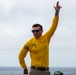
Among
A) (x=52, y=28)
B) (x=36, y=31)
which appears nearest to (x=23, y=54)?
(x=36, y=31)

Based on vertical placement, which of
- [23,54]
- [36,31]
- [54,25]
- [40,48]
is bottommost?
[23,54]

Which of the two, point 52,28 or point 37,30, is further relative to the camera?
point 52,28

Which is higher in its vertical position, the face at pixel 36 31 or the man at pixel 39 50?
the face at pixel 36 31

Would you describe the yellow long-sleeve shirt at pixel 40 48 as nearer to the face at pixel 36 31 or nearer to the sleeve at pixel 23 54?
the sleeve at pixel 23 54

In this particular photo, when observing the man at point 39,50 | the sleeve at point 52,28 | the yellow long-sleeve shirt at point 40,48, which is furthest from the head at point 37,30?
the sleeve at point 52,28

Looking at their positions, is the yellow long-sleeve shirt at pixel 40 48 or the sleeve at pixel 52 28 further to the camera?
the sleeve at pixel 52 28

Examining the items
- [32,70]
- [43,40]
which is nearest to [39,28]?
[43,40]

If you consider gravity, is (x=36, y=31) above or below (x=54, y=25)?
below

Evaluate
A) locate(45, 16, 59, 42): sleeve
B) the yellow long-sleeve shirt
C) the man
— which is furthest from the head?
locate(45, 16, 59, 42): sleeve

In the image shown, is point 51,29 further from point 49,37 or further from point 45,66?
point 45,66

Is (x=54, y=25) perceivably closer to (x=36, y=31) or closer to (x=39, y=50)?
(x=36, y=31)

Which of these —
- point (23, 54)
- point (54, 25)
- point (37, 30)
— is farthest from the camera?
point (23, 54)

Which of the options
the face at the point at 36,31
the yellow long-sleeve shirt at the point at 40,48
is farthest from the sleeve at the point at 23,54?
the face at the point at 36,31

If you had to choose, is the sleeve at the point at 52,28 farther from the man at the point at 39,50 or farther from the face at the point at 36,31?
the face at the point at 36,31
